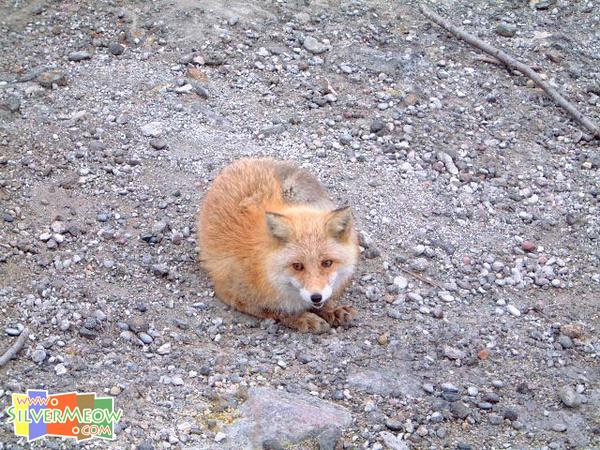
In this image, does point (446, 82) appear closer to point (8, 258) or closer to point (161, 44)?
point (161, 44)

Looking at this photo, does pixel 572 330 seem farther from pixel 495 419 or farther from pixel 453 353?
pixel 495 419

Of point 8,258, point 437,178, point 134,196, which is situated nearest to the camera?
point 8,258

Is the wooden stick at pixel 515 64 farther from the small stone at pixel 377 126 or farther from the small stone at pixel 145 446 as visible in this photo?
the small stone at pixel 145 446

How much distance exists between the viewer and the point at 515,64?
905cm

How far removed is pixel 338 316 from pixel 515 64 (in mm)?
4187

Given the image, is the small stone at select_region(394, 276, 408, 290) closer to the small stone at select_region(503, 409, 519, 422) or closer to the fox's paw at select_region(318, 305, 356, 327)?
the fox's paw at select_region(318, 305, 356, 327)

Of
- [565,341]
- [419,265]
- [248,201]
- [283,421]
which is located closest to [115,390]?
[283,421]

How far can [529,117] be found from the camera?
861cm

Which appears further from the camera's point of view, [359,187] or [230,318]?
[359,187]

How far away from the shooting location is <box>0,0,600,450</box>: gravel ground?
5414 millimetres

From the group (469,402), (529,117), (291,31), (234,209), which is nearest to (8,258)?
(234,209)

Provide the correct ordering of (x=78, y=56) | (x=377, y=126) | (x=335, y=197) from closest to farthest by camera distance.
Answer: (x=335, y=197)
(x=377, y=126)
(x=78, y=56)

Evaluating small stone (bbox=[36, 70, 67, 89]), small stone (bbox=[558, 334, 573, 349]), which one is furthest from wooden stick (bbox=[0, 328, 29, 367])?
small stone (bbox=[558, 334, 573, 349])

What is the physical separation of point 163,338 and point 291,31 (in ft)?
15.2
